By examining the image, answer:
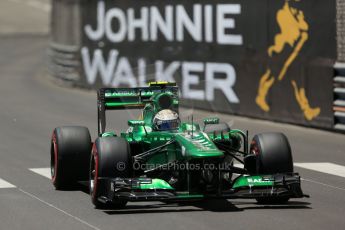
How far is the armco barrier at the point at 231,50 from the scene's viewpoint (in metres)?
20.2

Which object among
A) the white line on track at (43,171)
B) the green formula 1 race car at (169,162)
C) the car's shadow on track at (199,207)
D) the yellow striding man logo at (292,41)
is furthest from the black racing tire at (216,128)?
the yellow striding man logo at (292,41)

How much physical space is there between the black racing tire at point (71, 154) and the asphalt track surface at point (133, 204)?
0.67ft

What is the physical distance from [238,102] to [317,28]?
3396 mm

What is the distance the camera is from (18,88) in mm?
31391

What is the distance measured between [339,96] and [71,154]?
8124mm

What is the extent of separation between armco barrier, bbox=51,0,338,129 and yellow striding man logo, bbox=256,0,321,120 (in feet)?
0.06

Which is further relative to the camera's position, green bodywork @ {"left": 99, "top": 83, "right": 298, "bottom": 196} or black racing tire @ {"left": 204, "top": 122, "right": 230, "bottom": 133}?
black racing tire @ {"left": 204, "top": 122, "right": 230, "bottom": 133}

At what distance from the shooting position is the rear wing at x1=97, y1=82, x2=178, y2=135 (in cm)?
1355

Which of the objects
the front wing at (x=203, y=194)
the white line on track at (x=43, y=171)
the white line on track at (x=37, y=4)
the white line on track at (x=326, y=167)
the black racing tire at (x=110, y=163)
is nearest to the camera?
the front wing at (x=203, y=194)

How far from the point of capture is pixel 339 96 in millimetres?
19891

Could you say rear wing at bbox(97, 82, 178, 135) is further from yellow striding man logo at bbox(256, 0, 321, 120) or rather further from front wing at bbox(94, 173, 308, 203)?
yellow striding man logo at bbox(256, 0, 321, 120)

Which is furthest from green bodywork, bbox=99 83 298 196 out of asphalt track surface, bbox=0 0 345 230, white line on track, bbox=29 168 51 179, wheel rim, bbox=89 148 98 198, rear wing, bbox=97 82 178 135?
white line on track, bbox=29 168 51 179

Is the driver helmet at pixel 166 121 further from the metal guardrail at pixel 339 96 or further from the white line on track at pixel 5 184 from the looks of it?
the metal guardrail at pixel 339 96

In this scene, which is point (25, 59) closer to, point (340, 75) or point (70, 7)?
point (70, 7)
